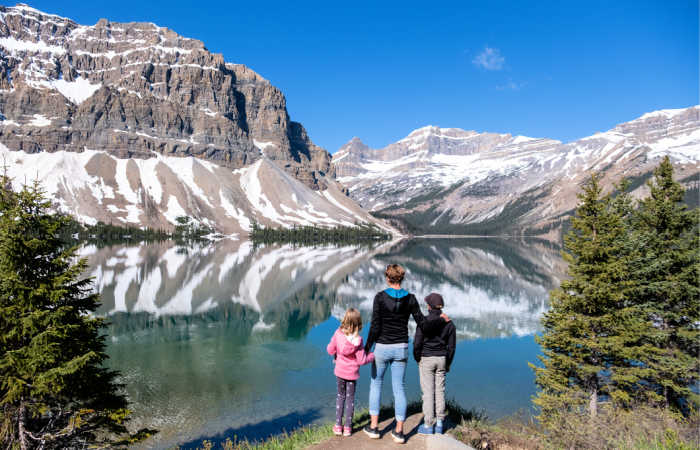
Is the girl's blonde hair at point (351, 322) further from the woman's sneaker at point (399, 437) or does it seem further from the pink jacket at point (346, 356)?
the woman's sneaker at point (399, 437)

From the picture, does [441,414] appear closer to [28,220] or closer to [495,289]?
[28,220]

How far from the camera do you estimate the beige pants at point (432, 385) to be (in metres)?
9.53

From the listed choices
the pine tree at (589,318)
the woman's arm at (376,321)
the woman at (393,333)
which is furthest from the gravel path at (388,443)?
the pine tree at (589,318)

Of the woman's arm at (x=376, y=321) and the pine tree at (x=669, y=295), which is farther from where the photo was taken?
the pine tree at (x=669, y=295)

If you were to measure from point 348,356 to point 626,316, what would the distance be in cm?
1253

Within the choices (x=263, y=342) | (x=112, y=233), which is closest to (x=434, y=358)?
(x=263, y=342)

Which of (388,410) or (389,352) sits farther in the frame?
(388,410)

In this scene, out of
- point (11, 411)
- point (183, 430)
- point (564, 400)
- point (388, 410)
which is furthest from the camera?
point (183, 430)

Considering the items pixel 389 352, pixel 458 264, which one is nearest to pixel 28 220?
pixel 389 352

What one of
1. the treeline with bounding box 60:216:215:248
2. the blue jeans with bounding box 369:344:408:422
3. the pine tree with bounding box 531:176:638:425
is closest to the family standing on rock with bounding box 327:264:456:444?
the blue jeans with bounding box 369:344:408:422

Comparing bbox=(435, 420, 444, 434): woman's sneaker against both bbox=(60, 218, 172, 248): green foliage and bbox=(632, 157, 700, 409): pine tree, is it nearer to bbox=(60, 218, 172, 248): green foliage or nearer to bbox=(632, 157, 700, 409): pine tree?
bbox=(632, 157, 700, 409): pine tree

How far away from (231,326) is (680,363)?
35.9 m

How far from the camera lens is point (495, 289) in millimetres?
66375

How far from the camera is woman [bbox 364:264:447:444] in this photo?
9094mm
